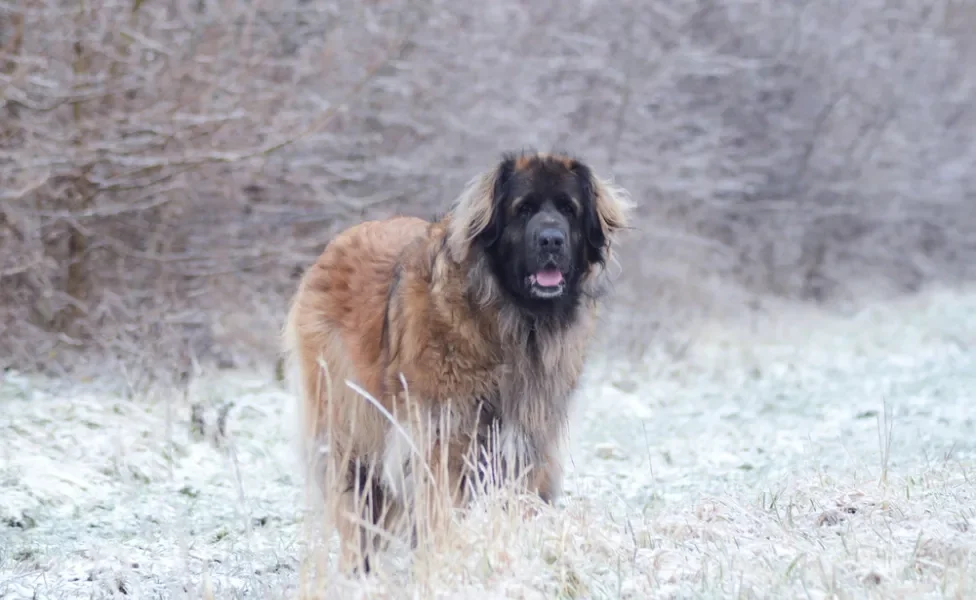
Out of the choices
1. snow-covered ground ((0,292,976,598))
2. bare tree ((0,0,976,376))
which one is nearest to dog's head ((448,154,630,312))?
snow-covered ground ((0,292,976,598))

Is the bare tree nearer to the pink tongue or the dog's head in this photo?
the dog's head

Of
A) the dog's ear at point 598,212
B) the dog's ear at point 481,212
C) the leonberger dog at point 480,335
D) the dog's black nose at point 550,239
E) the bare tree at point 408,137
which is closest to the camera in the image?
the leonberger dog at point 480,335

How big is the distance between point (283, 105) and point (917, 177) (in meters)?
14.9

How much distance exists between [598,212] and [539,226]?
1.39ft

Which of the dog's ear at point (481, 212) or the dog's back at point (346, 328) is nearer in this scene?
the dog's ear at point (481, 212)

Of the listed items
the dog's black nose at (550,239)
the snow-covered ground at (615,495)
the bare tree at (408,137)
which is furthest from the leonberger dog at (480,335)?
the bare tree at (408,137)

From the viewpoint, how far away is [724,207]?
57.4ft

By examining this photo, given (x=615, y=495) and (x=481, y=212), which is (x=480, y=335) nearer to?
(x=481, y=212)

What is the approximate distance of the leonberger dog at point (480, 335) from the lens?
4531 millimetres

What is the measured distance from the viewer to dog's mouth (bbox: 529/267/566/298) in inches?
185

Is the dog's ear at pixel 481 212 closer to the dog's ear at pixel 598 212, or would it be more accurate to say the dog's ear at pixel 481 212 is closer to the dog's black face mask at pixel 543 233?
the dog's black face mask at pixel 543 233

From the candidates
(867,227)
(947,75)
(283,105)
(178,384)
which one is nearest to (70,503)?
(178,384)

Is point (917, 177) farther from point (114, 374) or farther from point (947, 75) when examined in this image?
point (114, 374)

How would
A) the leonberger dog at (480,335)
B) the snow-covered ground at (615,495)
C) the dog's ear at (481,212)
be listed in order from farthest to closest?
1. the dog's ear at (481,212)
2. the leonberger dog at (480,335)
3. the snow-covered ground at (615,495)
